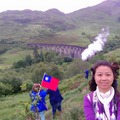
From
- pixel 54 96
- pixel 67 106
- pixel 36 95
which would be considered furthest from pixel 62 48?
pixel 36 95

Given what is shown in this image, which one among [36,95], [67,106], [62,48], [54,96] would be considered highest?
[62,48]

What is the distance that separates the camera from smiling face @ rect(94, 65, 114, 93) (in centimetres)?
318

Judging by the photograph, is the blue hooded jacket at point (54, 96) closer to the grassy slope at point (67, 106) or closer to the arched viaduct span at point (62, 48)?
the grassy slope at point (67, 106)

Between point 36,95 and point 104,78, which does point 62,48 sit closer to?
point 36,95

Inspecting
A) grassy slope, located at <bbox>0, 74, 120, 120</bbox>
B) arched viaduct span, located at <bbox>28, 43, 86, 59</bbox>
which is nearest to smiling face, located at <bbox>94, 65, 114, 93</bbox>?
grassy slope, located at <bbox>0, 74, 120, 120</bbox>

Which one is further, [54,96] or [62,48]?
[62,48]

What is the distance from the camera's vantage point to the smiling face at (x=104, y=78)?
318 cm

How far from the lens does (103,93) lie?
319cm

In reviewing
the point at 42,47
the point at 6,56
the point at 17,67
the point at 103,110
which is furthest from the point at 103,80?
the point at 42,47

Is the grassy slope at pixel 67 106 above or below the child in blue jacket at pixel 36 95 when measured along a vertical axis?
below

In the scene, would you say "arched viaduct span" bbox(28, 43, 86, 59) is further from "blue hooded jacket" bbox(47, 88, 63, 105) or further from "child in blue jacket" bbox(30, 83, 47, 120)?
"child in blue jacket" bbox(30, 83, 47, 120)

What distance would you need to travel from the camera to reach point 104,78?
3168 mm

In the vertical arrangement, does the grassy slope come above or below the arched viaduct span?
below

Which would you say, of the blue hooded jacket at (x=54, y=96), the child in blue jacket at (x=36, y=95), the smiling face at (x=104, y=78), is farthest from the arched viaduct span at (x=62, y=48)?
the smiling face at (x=104, y=78)
